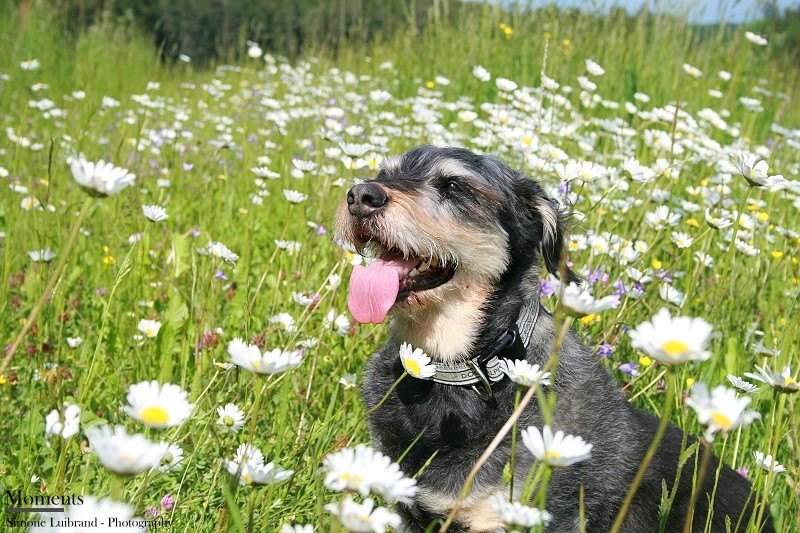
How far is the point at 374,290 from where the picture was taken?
9.39ft

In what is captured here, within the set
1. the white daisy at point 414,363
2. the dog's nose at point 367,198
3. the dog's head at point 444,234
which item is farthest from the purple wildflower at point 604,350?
the white daisy at point 414,363

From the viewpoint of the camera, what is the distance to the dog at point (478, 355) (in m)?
2.61

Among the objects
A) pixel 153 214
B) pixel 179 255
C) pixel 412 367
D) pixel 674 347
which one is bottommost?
pixel 179 255

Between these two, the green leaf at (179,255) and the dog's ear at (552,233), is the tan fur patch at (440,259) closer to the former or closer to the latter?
the dog's ear at (552,233)

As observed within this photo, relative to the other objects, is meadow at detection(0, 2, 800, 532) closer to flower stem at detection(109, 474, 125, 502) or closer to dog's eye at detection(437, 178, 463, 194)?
flower stem at detection(109, 474, 125, 502)

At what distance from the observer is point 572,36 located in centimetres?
891

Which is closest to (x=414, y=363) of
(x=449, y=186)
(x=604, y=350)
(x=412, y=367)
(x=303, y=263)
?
(x=412, y=367)

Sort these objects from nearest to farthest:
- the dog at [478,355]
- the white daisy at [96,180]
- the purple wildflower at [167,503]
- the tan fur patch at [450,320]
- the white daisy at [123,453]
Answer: the white daisy at [123,453] < the white daisy at [96,180] < the purple wildflower at [167,503] < the dog at [478,355] < the tan fur patch at [450,320]

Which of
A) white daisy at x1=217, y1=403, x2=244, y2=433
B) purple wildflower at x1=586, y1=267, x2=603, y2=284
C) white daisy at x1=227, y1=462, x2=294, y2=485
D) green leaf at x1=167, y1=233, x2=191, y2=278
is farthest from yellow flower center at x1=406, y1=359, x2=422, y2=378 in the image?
green leaf at x1=167, y1=233, x2=191, y2=278

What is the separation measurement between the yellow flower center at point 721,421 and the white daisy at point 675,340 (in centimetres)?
11

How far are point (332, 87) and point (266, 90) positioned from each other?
792 mm

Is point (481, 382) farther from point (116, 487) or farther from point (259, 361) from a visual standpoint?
point (116, 487)

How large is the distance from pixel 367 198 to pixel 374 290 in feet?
1.25

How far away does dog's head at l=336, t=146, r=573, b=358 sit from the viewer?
2926mm
